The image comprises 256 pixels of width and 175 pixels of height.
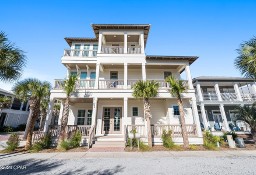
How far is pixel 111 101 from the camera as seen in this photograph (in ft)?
45.7

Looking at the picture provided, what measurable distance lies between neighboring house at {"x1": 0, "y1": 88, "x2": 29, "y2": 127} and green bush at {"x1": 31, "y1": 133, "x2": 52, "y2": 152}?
21.2 m

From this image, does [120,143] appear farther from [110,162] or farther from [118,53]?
[118,53]

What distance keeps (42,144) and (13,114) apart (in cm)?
2339

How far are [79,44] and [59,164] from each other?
13.4 m

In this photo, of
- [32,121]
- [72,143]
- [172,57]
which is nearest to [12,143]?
[32,121]

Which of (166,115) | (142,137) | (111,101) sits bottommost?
(142,137)

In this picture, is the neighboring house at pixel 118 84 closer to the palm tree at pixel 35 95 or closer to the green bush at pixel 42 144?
the palm tree at pixel 35 95

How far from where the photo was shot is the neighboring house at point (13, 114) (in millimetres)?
23969

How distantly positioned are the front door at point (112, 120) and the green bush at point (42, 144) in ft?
16.4

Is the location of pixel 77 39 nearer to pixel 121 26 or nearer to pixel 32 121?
pixel 121 26

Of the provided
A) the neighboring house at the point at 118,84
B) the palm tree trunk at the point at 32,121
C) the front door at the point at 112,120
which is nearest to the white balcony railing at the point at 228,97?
the neighboring house at the point at 118,84

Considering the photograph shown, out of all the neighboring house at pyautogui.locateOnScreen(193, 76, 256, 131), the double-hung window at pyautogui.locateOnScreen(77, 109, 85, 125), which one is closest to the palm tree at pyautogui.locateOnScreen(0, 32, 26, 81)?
the double-hung window at pyautogui.locateOnScreen(77, 109, 85, 125)

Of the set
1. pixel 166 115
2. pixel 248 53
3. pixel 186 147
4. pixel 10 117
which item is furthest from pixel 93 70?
pixel 10 117

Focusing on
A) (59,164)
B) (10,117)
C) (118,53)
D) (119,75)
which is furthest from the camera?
(10,117)
